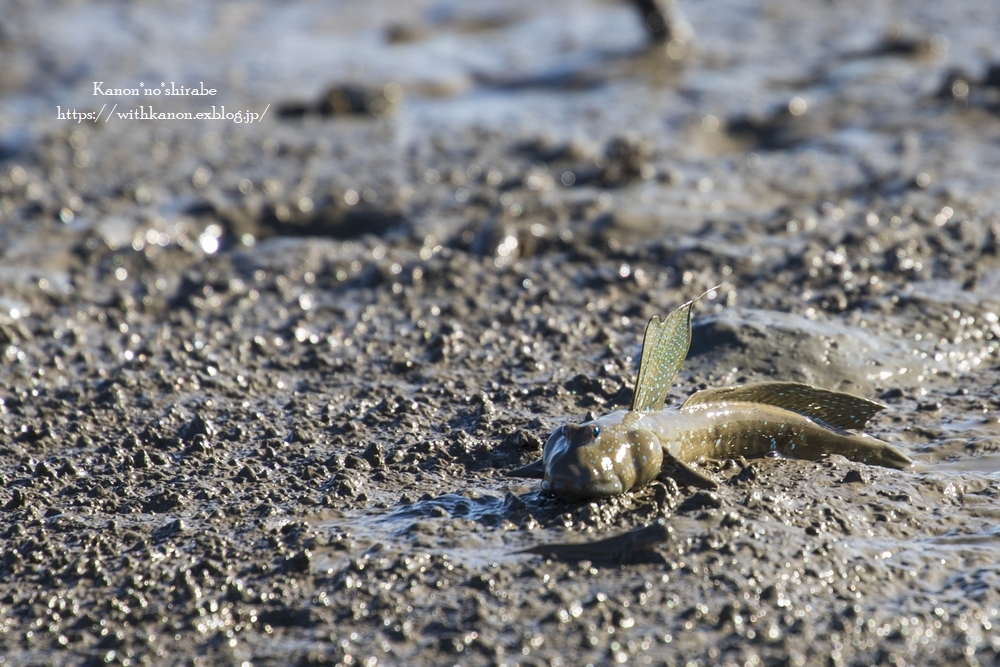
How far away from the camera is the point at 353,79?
770cm

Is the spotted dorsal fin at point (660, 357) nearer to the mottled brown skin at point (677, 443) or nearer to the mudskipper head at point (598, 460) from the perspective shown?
the mottled brown skin at point (677, 443)

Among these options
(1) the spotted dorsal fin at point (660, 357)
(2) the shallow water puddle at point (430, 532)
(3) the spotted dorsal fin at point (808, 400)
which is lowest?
(2) the shallow water puddle at point (430, 532)

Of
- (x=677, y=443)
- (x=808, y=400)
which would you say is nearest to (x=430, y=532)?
(x=677, y=443)

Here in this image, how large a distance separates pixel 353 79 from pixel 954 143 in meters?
4.09

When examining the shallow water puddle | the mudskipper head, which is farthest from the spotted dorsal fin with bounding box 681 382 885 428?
the shallow water puddle

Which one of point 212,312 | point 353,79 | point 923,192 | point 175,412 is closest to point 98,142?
point 353,79

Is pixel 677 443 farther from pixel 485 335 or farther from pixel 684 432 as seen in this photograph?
pixel 485 335

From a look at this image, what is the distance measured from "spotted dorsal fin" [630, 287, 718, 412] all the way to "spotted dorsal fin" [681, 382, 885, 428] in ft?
0.72

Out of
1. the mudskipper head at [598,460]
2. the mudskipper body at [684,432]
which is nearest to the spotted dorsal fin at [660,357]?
the mudskipper body at [684,432]

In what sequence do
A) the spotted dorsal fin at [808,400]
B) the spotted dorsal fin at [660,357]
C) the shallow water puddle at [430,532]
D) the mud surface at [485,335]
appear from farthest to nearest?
1. the spotted dorsal fin at [808,400]
2. the spotted dorsal fin at [660,357]
3. the shallow water puddle at [430,532]
4. the mud surface at [485,335]

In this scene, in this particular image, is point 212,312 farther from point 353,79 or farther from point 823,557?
point 353,79

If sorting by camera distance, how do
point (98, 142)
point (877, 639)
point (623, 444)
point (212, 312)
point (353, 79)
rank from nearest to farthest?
1. point (877, 639)
2. point (623, 444)
3. point (212, 312)
4. point (98, 142)
5. point (353, 79)

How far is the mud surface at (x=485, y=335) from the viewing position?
2494 mm

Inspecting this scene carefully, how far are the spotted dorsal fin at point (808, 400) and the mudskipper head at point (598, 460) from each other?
1.34ft
